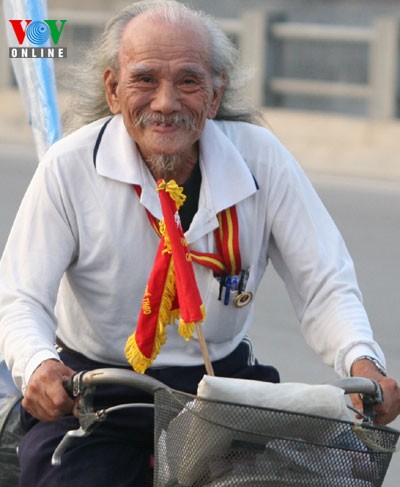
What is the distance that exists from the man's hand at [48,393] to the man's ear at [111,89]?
2.52ft

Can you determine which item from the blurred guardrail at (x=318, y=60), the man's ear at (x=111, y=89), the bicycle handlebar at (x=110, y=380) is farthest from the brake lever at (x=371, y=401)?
the blurred guardrail at (x=318, y=60)

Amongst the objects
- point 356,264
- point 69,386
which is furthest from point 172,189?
point 356,264

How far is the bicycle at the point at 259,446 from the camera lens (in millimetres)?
2656

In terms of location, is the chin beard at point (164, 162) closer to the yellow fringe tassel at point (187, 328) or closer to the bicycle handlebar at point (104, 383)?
the yellow fringe tassel at point (187, 328)

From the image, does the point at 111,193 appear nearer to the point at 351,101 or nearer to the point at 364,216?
the point at 364,216

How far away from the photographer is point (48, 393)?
298 cm

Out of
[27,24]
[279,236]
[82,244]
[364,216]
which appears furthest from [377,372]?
[364,216]

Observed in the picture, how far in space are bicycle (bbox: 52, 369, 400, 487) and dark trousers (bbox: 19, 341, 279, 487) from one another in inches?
18.8

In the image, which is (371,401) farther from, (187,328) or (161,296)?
(161,296)

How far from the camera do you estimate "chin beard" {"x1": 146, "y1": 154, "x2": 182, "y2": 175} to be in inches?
Result: 134

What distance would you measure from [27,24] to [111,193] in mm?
1575

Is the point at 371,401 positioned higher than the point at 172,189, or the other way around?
the point at 172,189

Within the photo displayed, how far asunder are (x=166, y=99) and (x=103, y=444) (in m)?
0.78

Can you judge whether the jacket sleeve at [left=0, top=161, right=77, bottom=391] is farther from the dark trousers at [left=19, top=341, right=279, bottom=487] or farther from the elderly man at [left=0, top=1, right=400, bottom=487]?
the dark trousers at [left=19, top=341, right=279, bottom=487]
